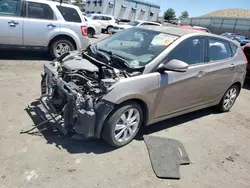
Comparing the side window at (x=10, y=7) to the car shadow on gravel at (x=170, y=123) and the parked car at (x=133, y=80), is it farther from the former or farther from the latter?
the car shadow on gravel at (x=170, y=123)

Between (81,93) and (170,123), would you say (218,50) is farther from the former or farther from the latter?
(81,93)

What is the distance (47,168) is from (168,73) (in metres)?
2.14

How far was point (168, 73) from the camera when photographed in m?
3.75

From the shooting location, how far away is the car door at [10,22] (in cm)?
709

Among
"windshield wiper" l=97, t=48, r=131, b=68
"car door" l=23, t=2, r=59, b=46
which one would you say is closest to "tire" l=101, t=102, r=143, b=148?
"windshield wiper" l=97, t=48, r=131, b=68

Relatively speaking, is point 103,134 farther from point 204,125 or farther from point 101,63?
point 204,125

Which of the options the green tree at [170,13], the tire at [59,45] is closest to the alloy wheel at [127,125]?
the tire at [59,45]

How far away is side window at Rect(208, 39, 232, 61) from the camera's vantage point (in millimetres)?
4546

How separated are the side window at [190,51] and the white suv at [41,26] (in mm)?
4797

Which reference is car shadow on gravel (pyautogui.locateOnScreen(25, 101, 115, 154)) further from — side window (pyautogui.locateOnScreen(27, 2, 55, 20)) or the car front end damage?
side window (pyautogui.locateOnScreen(27, 2, 55, 20))

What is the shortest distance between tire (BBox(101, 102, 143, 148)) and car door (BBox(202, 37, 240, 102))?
1682 millimetres

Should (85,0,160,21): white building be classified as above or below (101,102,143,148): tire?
above

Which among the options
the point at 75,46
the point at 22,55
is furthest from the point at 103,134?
the point at 22,55

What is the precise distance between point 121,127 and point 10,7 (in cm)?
577
